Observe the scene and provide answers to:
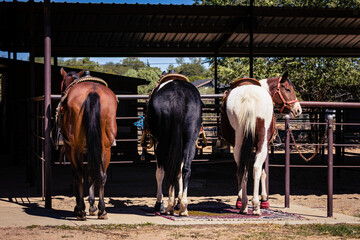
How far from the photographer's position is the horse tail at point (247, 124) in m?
6.07

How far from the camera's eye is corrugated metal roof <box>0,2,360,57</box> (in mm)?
10523

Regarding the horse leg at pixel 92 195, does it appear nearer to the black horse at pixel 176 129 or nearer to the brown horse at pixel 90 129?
the brown horse at pixel 90 129

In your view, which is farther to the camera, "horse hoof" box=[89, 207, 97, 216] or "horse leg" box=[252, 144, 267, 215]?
"horse leg" box=[252, 144, 267, 215]

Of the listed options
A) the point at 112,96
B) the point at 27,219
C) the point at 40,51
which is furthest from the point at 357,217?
the point at 40,51

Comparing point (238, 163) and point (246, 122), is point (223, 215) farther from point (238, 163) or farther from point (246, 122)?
point (246, 122)

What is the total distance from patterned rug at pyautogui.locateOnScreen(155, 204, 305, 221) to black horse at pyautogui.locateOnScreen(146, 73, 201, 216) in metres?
0.17

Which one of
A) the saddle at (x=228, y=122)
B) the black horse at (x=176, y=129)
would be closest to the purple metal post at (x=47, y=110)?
Result: the black horse at (x=176, y=129)

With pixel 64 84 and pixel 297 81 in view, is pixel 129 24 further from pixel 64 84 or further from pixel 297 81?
pixel 297 81

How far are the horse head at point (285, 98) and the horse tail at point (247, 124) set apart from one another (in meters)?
0.88

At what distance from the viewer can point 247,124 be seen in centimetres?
609

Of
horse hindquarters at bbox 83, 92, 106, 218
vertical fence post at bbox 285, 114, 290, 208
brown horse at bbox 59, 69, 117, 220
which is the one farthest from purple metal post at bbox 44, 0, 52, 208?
vertical fence post at bbox 285, 114, 290, 208

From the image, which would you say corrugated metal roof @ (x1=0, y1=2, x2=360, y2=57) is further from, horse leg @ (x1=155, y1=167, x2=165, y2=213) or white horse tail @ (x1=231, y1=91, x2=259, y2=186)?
white horse tail @ (x1=231, y1=91, x2=259, y2=186)

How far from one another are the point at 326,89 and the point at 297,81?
1.40 metres

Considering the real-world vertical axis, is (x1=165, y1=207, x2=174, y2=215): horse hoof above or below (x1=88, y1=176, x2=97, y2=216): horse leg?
below
